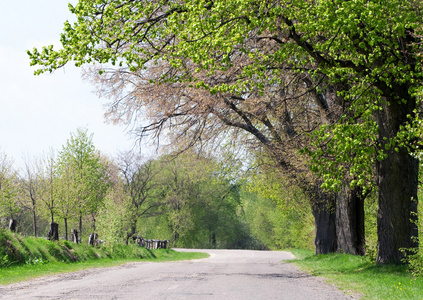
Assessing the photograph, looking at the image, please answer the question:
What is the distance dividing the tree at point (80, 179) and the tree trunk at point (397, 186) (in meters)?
27.8

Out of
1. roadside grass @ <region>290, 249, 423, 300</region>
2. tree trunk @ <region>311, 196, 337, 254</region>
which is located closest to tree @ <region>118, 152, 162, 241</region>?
tree trunk @ <region>311, 196, 337, 254</region>

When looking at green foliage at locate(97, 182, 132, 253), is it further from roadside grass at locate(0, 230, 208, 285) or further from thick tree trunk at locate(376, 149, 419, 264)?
thick tree trunk at locate(376, 149, 419, 264)

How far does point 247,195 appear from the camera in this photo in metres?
93.5

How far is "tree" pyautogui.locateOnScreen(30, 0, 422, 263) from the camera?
11.3m

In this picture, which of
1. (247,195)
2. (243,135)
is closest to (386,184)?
(243,135)

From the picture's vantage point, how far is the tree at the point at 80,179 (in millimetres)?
37781

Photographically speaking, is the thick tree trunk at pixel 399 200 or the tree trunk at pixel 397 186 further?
the thick tree trunk at pixel 399 200

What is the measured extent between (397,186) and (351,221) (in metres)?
7.01

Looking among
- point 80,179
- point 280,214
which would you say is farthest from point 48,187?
point 280,214

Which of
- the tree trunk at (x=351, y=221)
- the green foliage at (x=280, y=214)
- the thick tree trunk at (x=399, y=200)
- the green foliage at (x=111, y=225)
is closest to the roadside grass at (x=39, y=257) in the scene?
the green foliage at (x=111, y=225)

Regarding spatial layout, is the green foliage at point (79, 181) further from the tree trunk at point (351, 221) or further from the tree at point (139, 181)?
the tree trunk at point (351, 221)

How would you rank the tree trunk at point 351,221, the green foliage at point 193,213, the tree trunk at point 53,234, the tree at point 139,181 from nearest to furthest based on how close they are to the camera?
the tree trunk at point 351,221
the tree trunk at point 53,234
the tree at point 139,181
the green foliage at point 193,213

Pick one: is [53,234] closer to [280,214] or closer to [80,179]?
[80,179]

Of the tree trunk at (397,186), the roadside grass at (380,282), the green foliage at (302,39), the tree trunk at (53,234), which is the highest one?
the green foliage at (302,39)
